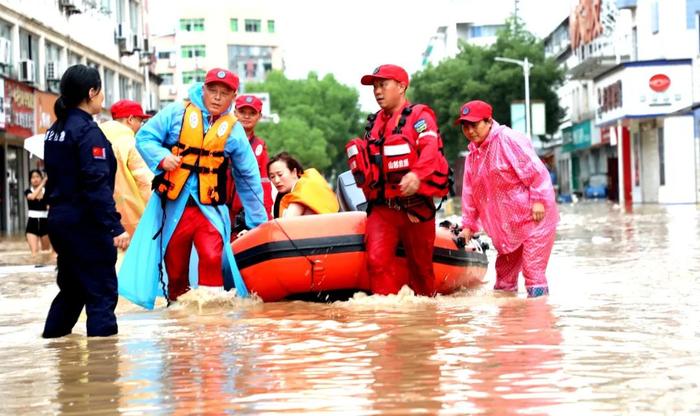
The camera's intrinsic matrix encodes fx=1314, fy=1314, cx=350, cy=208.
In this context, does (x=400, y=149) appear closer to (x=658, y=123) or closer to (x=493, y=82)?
(x=658, y=123)

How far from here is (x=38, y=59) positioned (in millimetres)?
39219

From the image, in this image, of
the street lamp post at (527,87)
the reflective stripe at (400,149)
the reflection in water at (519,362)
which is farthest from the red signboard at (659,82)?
the reflection in water at (519,362)

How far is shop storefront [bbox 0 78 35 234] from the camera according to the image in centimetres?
3416

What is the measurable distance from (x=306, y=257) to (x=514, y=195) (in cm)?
158

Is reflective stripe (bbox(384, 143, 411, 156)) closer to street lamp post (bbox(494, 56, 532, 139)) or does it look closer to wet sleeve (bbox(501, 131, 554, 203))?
wet sleeve (bbox(501, 131, 554, 203))

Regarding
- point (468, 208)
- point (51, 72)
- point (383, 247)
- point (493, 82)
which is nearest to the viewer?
point (383, 247)

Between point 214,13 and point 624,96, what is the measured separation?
249ft

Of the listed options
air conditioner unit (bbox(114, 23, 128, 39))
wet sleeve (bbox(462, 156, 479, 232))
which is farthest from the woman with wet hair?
air conditioner unit (bbox(114, 23, 128, 39))

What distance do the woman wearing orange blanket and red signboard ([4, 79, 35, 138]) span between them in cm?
2493

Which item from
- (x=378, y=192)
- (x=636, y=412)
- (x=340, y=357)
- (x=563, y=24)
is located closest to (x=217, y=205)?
(x=378, y=192)

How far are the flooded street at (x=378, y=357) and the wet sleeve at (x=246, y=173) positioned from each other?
700 mm

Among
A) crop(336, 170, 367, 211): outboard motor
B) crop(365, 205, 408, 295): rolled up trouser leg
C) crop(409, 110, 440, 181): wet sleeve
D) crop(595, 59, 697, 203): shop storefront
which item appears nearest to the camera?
crop(409, 110, 440, 181): wet sleeve

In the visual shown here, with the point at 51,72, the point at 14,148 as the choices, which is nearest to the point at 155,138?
the point at 51,72

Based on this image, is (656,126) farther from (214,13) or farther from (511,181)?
(214,13)
